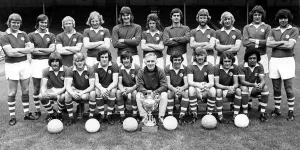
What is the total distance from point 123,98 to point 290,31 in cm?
335

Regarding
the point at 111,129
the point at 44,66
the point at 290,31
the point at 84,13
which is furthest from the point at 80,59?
the point at 84,13

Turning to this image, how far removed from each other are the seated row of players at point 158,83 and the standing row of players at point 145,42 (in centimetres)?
36

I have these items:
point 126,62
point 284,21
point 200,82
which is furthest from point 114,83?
point 284,21

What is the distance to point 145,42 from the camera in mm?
6320

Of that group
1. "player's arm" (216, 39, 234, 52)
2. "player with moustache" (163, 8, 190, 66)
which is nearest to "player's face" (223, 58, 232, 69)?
"player's arm" (216, 39, 234, 52)

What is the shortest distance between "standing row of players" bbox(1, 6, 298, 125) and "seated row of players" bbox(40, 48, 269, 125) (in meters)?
0.36

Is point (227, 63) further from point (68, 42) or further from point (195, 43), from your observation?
point (68, 42)

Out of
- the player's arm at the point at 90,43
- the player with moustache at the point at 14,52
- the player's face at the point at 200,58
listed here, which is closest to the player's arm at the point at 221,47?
the player's face at the point at 200,58

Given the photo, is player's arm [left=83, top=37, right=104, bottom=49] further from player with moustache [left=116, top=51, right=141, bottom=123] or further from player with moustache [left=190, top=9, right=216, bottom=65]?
player with moustache [left=190, top=9, right=216, bottom=65]

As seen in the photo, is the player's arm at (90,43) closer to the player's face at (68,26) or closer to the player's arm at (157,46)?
the player's face at (68,26)

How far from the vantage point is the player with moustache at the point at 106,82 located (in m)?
5.57

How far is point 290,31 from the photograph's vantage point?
5633 millimetres

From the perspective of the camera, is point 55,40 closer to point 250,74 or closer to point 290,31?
point 250,74

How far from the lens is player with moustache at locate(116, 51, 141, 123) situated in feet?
18.5
